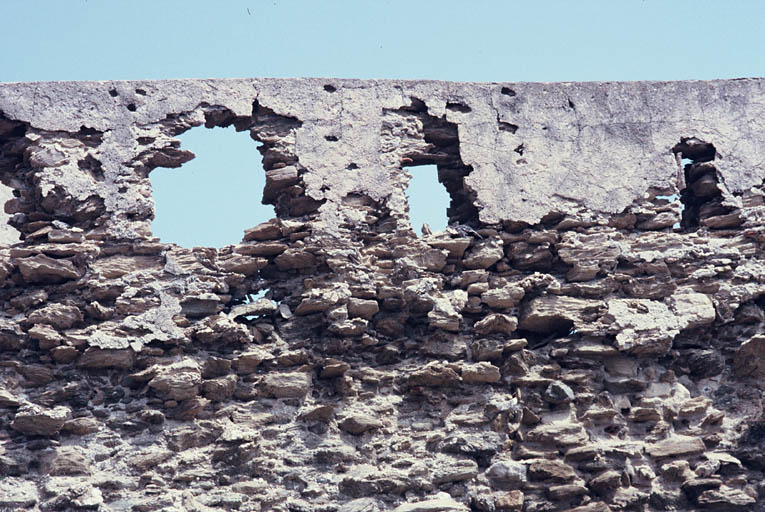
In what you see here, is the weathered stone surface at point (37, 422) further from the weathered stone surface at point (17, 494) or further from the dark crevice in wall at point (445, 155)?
the dark crevice in wall at point (445, 155)

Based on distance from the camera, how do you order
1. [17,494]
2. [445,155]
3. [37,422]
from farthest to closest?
[445,155], [37,422], [17,494]

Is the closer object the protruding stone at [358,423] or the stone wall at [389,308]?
the stone wall at [389,308]

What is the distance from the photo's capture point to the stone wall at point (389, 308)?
5938 mm

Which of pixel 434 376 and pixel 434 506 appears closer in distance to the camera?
pixel 434 506

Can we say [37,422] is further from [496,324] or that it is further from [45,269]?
[496,324]

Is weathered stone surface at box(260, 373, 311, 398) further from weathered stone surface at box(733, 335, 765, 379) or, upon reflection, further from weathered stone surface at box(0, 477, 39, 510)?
weathered stone surface at box(733, 335, 765, 379)

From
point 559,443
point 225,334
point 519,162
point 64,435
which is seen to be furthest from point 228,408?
point 519,162

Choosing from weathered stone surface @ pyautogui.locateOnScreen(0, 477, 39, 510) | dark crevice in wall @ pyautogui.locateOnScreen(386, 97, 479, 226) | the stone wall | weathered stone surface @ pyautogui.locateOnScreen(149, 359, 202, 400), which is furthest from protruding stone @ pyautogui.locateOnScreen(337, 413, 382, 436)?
weathered stone surface @ pyautogui.locateOnScreen(0, 477, 39, 510)

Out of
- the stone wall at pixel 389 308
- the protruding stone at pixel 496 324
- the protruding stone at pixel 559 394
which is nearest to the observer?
the stone wall at pixel 389 308

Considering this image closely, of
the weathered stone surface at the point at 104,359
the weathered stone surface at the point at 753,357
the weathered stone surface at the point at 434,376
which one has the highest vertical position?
the weathered stone surface at the point at 753,357

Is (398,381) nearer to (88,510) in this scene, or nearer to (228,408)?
(228,408)

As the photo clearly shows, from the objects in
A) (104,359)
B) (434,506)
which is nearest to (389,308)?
(434,506)

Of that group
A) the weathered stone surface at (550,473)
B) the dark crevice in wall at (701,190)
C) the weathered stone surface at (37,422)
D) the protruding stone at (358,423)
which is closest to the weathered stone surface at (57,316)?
the weathered stone surface at (37,422)

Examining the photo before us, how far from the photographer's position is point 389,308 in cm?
645
